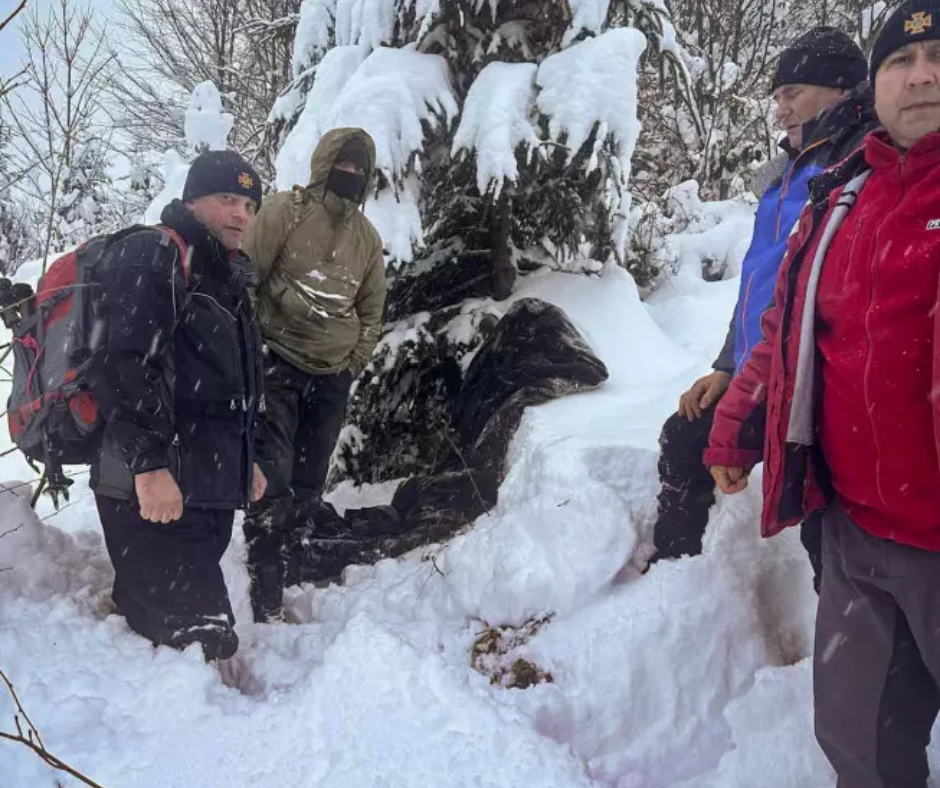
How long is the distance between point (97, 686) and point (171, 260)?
4.91ft

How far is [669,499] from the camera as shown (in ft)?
9.75

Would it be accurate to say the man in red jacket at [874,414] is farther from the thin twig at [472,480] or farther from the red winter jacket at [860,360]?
the thin twig at [472,480]

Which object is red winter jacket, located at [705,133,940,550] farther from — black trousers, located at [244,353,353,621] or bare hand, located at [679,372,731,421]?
black trousers, located at [244,353,353,621]

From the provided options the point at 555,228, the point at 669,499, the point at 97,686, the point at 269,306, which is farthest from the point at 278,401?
the point at 555,228

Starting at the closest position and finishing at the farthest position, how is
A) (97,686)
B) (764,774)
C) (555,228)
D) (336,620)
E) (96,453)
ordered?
1. (764,774)
2. (97,686)
3. (96,453)
4. (336,620)
5. (555,228)

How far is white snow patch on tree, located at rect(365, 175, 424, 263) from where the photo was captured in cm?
440

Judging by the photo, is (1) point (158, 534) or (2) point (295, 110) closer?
(1) point (158, 534)

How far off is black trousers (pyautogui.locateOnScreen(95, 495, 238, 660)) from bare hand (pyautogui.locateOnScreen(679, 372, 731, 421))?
1.93 m

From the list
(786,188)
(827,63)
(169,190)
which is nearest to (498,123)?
(827,63)

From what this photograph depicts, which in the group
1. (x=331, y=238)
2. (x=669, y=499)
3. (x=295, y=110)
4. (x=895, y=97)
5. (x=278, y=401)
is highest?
(x=295, y=110)

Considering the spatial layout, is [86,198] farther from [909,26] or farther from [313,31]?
[909,26]

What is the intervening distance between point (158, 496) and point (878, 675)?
2242 millimetres

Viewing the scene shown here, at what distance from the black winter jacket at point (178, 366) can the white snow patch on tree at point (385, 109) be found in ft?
5.92

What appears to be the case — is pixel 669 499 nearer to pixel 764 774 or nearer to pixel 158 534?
pixel 764 774
